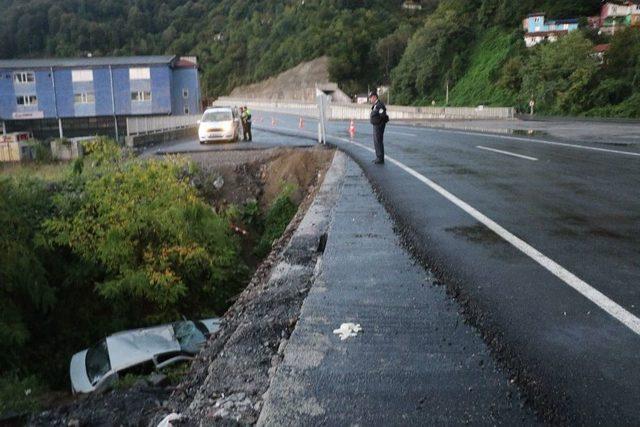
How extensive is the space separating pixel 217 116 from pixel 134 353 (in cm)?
2109

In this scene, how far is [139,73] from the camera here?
57469 mm

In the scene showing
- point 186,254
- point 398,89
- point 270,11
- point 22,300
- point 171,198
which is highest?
point 270,11

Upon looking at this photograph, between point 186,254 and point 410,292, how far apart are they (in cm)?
1078

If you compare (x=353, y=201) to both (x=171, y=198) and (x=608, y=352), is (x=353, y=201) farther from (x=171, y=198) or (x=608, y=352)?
(x=171, y=198)

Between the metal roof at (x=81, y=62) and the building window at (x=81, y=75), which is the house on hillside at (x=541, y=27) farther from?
the building window at (x=81, y=75)

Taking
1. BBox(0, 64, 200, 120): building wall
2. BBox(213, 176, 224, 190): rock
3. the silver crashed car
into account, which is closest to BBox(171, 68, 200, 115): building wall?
BBox(0, 64, 200, 120): building wall

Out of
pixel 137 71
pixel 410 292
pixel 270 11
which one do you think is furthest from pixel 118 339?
pixel 270 11

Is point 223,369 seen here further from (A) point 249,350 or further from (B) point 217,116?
(B) point 217,116

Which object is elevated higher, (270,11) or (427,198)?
(270,11)

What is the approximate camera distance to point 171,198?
579 inches

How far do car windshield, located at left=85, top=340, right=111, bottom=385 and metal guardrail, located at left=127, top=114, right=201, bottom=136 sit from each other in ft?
75.5

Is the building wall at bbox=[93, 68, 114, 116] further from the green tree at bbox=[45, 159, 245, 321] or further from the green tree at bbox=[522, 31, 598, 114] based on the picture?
the green tree at bbox=[45, 159, 245, 321]

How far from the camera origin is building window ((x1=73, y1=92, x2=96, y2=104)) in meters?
57.7

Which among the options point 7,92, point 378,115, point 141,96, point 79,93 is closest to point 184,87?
point 141,96
